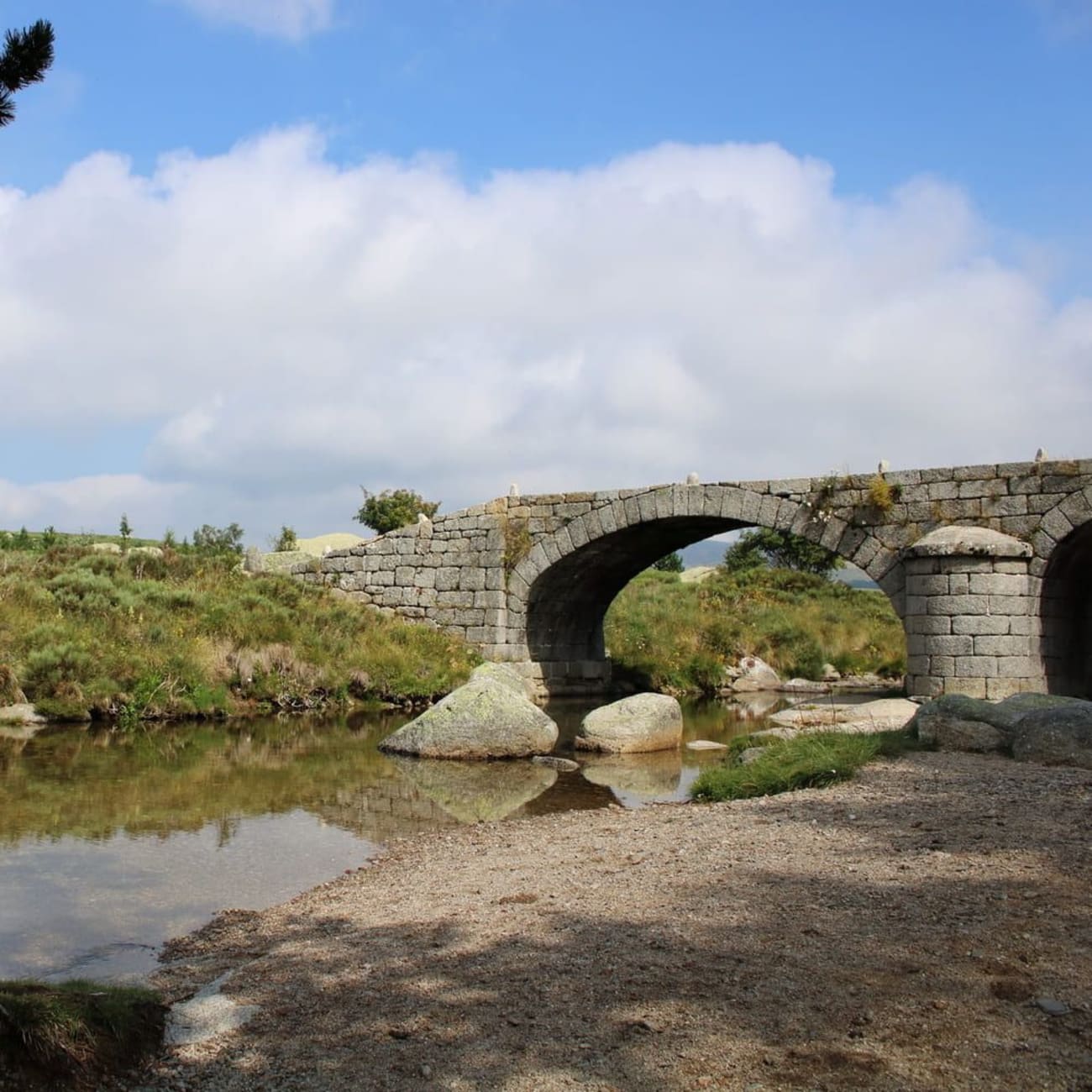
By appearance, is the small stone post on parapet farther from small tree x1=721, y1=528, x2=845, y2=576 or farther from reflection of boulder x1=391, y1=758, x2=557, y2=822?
small tree x1=721, y1=528, x2=845, y2=576

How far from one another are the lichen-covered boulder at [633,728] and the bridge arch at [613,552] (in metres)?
4.63

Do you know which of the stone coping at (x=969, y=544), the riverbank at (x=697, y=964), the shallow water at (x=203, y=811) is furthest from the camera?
the stone coping at (x=969, y=544)

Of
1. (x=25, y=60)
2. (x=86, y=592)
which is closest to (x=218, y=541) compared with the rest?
(x=86, y=592)

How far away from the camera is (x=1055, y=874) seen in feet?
17.1

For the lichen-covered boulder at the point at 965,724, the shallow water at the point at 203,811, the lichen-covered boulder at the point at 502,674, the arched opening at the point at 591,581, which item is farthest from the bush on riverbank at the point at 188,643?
the lichen-covered boulder at the point at 965,724

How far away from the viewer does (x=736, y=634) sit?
2505 cm

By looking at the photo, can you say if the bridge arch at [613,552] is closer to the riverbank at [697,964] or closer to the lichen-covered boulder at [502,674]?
the lichen-covered boulder at [502,674]

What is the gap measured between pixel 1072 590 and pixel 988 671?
3241mm

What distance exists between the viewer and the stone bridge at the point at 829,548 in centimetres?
1517

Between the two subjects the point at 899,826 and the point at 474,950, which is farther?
the point at 899,826

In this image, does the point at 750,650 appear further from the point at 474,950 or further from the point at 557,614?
the point at 474,950

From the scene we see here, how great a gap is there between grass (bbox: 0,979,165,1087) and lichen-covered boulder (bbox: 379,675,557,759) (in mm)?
8571

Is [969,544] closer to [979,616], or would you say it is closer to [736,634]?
Answer: [979,616]

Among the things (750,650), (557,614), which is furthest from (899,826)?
(750,650)
